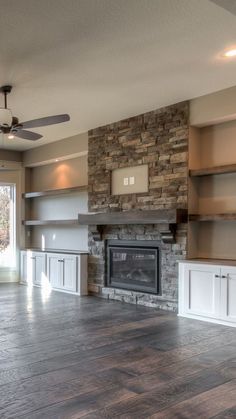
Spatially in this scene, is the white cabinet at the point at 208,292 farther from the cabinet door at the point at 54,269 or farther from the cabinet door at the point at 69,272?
the cabinet door at the point at 54,269

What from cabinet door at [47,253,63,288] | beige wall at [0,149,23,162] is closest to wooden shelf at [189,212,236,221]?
cabinet door at [47,253,63,288]

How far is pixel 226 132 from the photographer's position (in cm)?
564

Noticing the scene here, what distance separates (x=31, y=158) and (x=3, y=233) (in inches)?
71.9

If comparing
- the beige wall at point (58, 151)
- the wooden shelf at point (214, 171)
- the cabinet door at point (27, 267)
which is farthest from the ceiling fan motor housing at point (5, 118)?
the cabinet door at point (27, 267)

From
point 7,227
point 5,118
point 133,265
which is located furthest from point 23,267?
point 5,118

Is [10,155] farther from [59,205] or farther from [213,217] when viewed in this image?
[213,217]

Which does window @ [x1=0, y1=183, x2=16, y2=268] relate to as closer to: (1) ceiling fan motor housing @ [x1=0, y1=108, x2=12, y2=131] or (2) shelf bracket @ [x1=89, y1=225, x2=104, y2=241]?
(2) shelf bracket @ [x1=89, y1=225, x2=104, y2=241]

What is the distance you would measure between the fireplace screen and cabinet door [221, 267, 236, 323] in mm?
1370

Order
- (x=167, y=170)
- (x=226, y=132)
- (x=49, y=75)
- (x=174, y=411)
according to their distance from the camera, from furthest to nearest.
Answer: (x=167, y=170), (x=226, y=132), (x=49, y=75), (x=174, y=411)

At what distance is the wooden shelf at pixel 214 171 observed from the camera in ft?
17.4

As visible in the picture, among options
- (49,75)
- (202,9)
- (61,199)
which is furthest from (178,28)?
(61,199)

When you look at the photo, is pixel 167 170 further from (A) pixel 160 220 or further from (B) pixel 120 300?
(B) pixel 120 300

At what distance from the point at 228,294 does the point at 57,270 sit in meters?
3.79

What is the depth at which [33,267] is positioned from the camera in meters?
8.46
